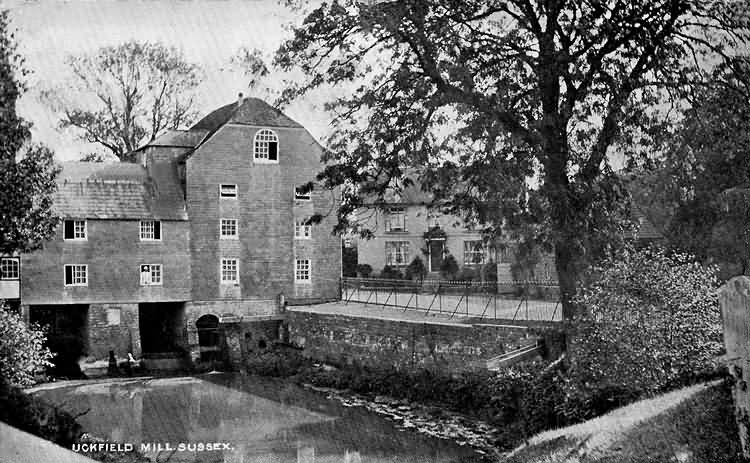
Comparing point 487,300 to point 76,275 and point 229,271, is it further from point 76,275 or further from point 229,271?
point 76,275

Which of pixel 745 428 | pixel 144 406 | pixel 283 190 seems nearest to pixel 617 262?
pixel 745 428

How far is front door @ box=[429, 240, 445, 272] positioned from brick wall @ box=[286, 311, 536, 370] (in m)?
10.1

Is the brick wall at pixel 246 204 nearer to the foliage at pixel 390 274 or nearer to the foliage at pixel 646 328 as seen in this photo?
the foliage at pixel 390 274

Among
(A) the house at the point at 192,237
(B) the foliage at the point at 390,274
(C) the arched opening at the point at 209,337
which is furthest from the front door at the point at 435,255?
(C) the arched opening at the point at 209,337

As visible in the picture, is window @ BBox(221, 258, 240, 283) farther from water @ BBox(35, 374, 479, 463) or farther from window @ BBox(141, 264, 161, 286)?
water @ BBox(35, 374, 479, 463)

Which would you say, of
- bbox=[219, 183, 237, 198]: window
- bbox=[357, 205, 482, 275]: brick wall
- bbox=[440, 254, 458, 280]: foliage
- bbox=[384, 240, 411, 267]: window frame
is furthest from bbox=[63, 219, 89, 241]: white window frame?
bbox=[384, 240, 411, 267]: window frame

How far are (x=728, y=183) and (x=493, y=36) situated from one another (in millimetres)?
3725

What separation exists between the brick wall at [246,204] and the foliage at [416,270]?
29.1 ft

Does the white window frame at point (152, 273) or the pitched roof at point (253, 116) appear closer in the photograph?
the white window frame at point (152, 273)

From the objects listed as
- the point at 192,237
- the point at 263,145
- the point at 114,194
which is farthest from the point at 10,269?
the point at 263,145

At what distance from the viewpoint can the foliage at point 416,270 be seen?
31.9 meters

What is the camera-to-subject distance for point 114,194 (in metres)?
22.8

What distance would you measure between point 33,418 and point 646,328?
7039 mm

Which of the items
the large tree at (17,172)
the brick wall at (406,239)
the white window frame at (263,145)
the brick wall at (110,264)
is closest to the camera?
the large tree at (17,172)
